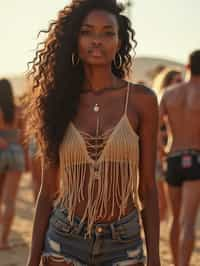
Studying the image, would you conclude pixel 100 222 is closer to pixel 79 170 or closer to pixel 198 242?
pixel 79 170

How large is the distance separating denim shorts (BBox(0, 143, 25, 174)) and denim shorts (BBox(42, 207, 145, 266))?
5185 millimetres

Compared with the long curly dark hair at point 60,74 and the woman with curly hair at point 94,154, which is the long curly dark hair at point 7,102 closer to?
A: the long curly dark hair at point 60,74

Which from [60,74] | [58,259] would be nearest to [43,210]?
[58,259]

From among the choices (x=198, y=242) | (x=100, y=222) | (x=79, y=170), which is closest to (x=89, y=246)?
(x=100, y=222)

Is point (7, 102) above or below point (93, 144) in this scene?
below

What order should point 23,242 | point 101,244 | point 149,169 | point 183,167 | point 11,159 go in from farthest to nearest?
point 23,242 → point 11,159 → point 183,167 → point 149,169 → point 101,244

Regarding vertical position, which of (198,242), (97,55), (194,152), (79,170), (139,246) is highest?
(97,55)

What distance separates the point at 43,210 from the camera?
3.55 metres

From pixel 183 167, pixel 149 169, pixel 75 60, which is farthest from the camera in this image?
pixel 183 167

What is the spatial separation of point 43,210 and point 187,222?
3021mm

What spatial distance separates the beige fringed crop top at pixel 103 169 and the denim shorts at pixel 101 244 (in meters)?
0.05

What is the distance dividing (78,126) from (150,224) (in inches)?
20.3

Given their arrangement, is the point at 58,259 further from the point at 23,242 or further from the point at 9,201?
the point at 23,242

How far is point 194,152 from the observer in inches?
262
